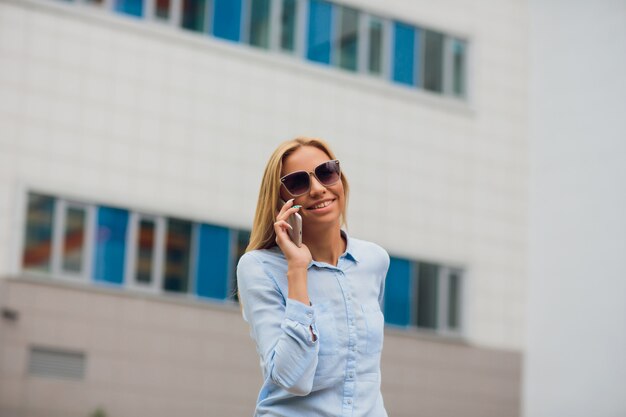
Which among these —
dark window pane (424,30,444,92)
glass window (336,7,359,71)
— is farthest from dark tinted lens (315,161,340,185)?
dark window pane (424,30,444,92)

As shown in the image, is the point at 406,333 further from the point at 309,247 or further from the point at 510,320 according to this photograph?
the point at 309,247

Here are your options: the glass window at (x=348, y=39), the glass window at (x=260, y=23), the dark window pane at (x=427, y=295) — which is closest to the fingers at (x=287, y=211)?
the glass window at (x=260, y=23)

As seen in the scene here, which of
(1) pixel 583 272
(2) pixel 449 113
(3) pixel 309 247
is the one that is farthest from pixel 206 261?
(3) pixel 309 247

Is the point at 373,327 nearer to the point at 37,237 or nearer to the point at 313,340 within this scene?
the point at 313,340

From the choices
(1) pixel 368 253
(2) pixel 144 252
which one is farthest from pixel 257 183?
(1) pixel 368 253

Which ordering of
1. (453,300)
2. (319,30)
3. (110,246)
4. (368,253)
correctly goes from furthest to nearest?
(453,300)
(319,30)
(110,246)
(368,253)

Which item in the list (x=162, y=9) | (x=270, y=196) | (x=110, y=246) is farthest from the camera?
(x=162, y=9)

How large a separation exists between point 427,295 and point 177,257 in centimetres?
490

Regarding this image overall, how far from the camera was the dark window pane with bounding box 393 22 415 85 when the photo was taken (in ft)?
71.9

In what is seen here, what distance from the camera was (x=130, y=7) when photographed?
19.3 metres

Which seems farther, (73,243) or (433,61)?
(433,61)

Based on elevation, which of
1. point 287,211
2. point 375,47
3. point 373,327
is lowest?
point 373,327

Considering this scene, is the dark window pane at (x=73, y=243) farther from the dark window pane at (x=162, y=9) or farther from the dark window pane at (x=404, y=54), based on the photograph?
the dark window pane at (x=404, y=54)

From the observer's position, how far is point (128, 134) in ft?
62.8
